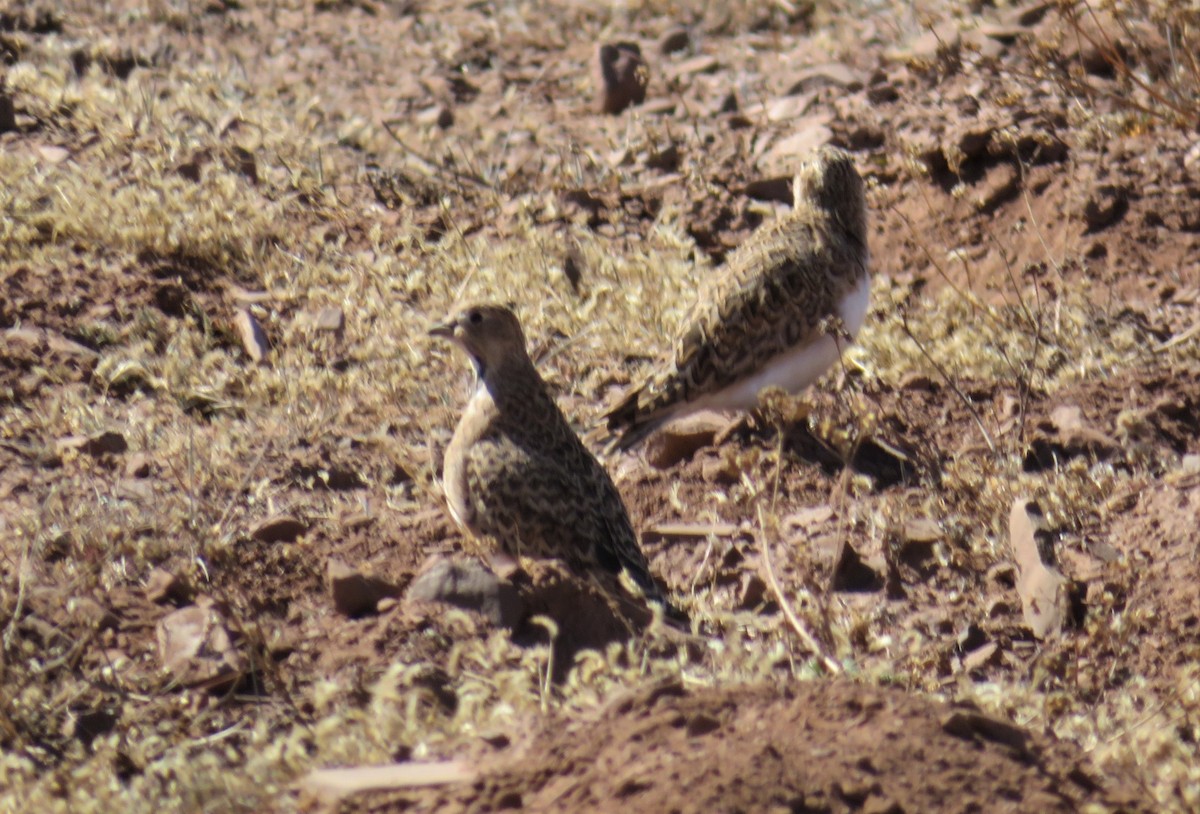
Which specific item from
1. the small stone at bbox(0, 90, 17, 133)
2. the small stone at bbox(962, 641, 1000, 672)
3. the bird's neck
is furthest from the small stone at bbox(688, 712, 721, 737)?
the small stone at bbox(0, 90, 17, 133)

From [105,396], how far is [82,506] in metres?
1.03

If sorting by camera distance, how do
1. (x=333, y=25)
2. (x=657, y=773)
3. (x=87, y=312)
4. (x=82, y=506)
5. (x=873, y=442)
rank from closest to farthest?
(x=657, y=773), (x=82, y=506), (x=873, y=442), (x=87, y=312), (x=333, y=25)

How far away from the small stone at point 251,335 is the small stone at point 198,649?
2342mm

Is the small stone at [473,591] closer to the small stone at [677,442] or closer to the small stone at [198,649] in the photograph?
the small stone at [198,649]

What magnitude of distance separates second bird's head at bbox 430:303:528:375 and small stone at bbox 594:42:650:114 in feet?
12.7

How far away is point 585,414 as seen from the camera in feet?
23.3

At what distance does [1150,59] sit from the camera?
8664mm

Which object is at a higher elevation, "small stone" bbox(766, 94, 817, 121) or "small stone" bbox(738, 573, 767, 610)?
"small stone" bbox(766, 94, 817, 121)

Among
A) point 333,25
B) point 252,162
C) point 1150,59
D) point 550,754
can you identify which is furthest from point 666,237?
point 550,754

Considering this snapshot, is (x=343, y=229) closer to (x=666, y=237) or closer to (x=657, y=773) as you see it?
(x=666, y=237)

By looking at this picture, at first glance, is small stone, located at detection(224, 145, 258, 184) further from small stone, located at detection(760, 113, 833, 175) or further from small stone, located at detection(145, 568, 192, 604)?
small stone, located at detection(145, 568, 192, 604)

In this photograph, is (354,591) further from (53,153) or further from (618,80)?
(618,80)

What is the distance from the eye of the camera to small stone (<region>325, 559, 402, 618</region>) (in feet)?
16.4

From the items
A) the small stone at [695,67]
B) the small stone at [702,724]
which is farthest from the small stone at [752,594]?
the small stone at [695,67]
